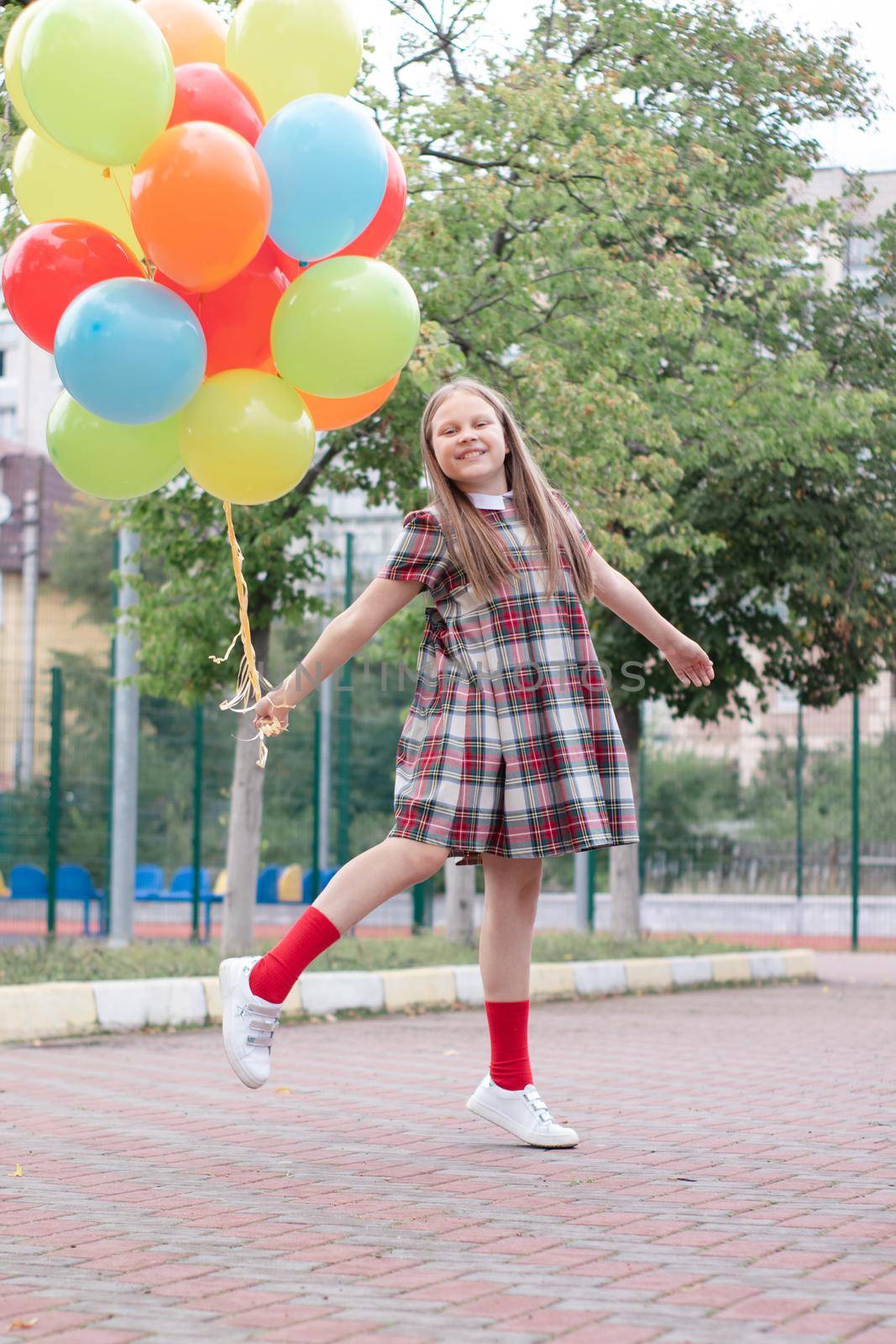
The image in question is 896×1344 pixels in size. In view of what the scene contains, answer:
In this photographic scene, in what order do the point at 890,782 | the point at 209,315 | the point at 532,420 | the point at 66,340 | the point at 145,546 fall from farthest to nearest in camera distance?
the point at 890,782 → the point at 145,546 → the point at 532,420 → the point at 209,315 → the point at 66,340

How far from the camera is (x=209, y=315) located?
512cm

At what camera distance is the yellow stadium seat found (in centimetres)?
1728

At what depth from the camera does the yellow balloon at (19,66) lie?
16.4 feet

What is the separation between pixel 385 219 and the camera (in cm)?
554

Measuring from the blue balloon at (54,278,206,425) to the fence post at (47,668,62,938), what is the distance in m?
7.05

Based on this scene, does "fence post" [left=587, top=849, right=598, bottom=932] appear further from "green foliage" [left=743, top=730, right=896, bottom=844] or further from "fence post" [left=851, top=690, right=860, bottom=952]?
"fence post" [left=851, top=690, right=860, bottom=952]

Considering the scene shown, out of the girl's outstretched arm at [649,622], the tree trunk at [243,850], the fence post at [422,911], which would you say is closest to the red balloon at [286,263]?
the girl's outstretched arm at [649,622]

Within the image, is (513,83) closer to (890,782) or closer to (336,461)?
(336,461)

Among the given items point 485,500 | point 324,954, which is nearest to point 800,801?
point 324,954

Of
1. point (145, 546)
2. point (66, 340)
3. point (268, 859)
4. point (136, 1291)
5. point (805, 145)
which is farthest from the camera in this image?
point (268, 859)

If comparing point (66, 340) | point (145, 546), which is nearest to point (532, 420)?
point (145, 546)

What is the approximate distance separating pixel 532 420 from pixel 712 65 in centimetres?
392

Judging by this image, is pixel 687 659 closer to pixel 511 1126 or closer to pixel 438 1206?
pixel 511 1126

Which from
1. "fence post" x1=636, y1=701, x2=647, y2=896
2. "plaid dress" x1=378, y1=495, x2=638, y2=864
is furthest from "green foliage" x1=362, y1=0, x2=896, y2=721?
"plaid dress" x1=378, y1=495, x2=638, y2=864
